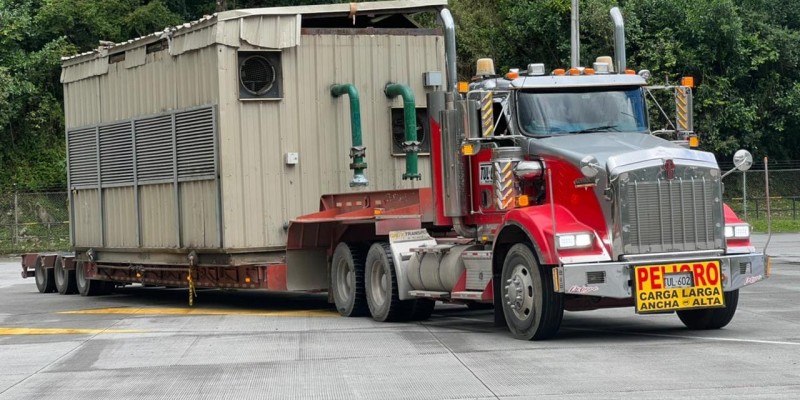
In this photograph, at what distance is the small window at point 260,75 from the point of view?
19.0 metres

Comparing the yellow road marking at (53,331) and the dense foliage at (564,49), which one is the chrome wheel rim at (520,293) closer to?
the yellow road marking at (53,331)

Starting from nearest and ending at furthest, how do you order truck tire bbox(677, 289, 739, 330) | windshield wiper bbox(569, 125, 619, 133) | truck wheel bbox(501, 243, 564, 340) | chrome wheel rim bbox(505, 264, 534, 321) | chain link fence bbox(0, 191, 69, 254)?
truck wheel bbox(501, 243, 564, 340) → chrome wheel rim bbox(505, 264, 534, 321) → truck tire bbox(677, 289, 739, 330) → windshield wiper bbox(569, 125, 619, 133) → chain link fence bbox(0, 191, 69, 254)

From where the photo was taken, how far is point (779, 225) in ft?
144

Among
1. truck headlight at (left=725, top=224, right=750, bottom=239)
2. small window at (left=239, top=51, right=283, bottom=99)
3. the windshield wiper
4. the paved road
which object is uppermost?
small window at (left=239, top=51, right=283, bottom=99)

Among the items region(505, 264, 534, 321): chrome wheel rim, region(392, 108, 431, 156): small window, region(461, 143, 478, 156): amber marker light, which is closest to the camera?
region(505, 264, 534, 321): chrome wheel rim

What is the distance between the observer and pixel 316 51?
63.9ft

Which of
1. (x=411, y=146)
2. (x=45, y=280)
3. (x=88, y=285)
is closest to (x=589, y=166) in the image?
(x=411, y=146)

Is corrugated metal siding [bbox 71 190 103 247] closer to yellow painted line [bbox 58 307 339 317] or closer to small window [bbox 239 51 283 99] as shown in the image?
yellow painted line [bbox 58 307 339 317]

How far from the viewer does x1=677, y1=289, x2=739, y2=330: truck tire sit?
1432cm

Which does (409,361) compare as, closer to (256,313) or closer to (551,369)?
(551,369)

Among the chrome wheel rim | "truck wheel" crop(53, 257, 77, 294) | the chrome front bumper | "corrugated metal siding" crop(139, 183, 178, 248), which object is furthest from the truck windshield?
"truck wheel" crop(53, 257, 77, 294)

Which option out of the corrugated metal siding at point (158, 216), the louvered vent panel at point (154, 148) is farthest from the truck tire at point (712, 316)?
the louvered vent panel at point (154, 148)

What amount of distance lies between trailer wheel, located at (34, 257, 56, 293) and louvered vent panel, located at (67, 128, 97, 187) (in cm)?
239

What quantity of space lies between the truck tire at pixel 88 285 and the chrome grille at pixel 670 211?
46.0 ft
